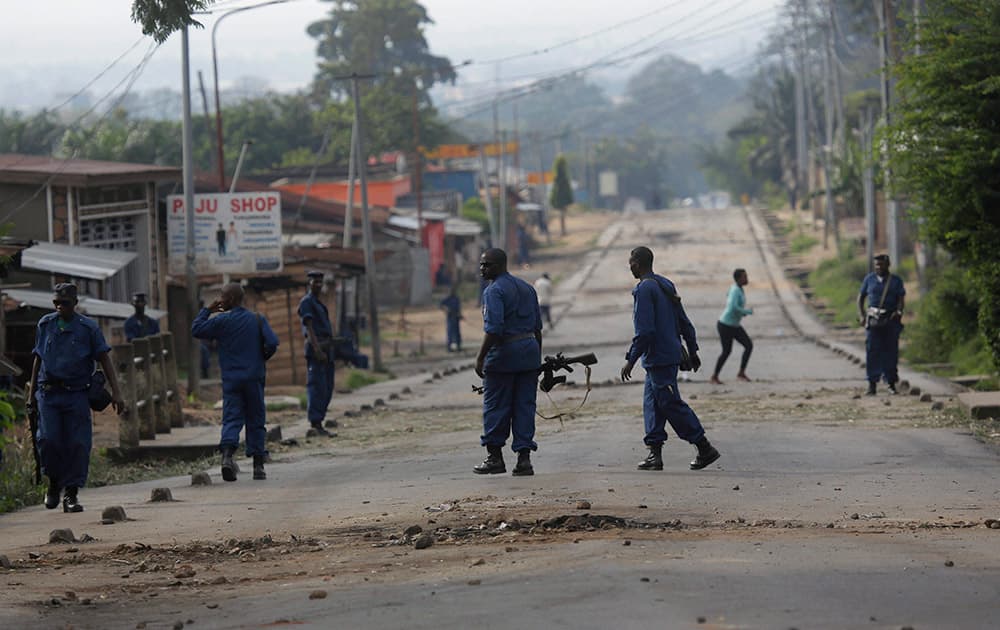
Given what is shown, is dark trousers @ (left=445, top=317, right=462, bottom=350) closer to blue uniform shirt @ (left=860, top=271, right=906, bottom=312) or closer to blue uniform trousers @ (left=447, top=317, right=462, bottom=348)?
blue uniform trousers @ (left=447, top=317, right=462, bottom=348)

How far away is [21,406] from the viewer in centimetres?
1759

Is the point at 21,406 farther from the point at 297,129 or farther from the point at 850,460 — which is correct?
the point at 297,129

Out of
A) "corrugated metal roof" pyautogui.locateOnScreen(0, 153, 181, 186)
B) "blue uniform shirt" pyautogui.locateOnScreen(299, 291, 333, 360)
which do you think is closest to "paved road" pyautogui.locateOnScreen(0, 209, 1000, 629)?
"blue uniform shirt" pyautogui.locateOnScreen(299, 291, 333, 360)

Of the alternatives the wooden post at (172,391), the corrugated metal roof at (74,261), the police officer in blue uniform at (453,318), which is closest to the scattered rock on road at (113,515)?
the wooden post at (172,391)

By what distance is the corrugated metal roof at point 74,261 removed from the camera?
21.2 meters

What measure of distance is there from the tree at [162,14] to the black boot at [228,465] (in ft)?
12.6

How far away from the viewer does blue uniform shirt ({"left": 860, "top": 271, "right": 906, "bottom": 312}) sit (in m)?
19.1

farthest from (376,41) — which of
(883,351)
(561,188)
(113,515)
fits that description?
(113,515)

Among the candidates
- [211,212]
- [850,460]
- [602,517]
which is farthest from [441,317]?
[602,517]

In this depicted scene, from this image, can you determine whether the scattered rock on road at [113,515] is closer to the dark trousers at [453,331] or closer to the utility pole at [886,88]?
the utility pole at [886,88]

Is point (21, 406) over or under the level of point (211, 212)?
under

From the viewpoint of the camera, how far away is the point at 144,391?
17312 millimetres

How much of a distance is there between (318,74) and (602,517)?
263 ft

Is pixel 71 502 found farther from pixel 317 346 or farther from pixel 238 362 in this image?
pixel 317 346
